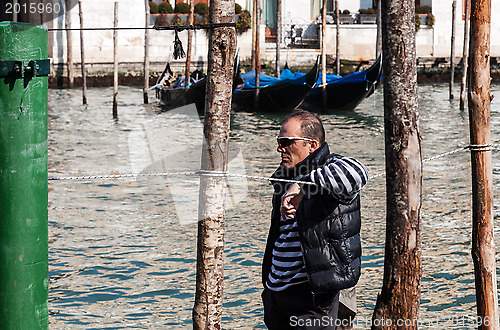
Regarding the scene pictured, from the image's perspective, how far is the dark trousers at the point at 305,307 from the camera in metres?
2.21

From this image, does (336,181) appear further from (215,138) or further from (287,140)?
(215,138)

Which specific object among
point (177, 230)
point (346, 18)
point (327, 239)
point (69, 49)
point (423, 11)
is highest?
point (423, 11)

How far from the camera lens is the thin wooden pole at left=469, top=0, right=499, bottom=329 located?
305 cm

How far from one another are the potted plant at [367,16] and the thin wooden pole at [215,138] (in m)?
20.5

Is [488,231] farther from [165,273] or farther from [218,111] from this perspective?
[165,273]

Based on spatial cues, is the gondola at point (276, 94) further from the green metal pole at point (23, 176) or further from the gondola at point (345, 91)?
the green metal pole at point (23, 176)

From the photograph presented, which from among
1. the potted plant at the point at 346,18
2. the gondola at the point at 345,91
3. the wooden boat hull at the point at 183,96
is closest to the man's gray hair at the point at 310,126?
the wooden boat hull at the point at 183,96

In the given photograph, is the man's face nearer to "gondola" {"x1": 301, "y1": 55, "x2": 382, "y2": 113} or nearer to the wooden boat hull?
the wooden boat hull

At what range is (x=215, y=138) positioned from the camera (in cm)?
269

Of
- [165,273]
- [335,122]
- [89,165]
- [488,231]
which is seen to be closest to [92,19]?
[335,122]

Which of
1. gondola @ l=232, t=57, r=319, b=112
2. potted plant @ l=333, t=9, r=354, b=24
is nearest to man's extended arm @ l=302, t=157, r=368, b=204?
gondola @ l=232, t=57, r=319, b=112

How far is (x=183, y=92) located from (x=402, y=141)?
12.5 m

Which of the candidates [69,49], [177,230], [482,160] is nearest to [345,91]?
[69,49]

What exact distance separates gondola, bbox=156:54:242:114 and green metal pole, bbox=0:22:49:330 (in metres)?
12.6
